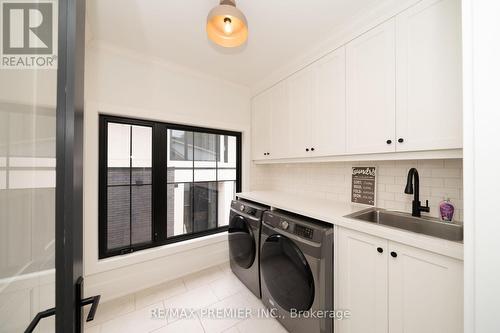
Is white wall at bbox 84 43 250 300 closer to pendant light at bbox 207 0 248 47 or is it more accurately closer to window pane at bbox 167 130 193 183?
window pane at bbox 167 130 193 183

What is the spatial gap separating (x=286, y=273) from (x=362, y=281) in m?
0.52

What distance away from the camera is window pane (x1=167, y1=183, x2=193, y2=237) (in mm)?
2176

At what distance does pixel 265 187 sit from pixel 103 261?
6.87 feet

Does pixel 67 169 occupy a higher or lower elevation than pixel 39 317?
higher

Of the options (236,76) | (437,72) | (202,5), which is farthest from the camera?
(236,76)

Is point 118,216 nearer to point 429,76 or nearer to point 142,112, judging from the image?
point 142,112

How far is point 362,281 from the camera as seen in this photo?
1.11 metres

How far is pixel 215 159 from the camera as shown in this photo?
8.29 ft

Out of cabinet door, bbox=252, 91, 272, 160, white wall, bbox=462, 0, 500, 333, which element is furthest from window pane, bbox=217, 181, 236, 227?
white wall, bbox=462, 0, 500, 333

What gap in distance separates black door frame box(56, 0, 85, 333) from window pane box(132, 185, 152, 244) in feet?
5.11

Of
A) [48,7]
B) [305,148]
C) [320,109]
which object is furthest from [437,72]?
[48,7]

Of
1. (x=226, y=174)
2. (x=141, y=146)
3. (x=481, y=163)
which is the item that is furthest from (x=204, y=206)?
(x=481, y=163)

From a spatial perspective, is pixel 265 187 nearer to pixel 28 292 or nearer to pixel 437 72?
Result: pixel 437 72

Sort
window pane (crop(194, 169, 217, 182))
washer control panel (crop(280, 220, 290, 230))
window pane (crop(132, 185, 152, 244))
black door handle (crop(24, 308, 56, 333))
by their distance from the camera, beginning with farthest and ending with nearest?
window pane (crop(194, 169, 217, 182)) → window pane (crop(132, 185, 152, 244)) → washer control panel (crop(280, 220, 290, 230)) → black door handle (crop(24, 308, 56, 333))
